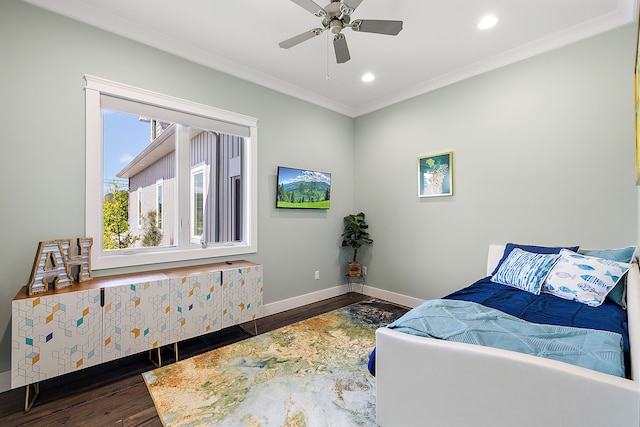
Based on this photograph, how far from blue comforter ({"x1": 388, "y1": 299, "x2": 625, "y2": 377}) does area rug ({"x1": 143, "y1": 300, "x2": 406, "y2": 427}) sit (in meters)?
0.76

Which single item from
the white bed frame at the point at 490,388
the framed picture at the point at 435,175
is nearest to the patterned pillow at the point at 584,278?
the white bed frame at the point at 490,388

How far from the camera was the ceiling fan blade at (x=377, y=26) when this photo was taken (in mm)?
1982

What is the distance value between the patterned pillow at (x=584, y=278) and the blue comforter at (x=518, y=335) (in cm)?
86

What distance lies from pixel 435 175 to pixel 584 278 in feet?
6.10

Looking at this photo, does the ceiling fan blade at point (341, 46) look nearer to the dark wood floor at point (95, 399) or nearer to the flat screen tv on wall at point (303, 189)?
the flat screen tv on wall at point (303, 189)

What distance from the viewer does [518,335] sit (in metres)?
1.28

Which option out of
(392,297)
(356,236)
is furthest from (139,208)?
(392,297)

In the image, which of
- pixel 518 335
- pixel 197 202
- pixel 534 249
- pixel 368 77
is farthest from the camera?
pixel 368 77

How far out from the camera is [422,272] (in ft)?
12.2

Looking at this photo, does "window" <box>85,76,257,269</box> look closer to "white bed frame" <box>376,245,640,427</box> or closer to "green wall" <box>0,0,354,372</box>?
"green wall" <box>0,0,354,372</box>

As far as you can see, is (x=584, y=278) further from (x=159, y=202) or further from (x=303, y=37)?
(x=159, y=202)

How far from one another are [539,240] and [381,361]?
2321 millimetres

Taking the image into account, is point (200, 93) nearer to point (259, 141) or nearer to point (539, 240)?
point (259, 141)

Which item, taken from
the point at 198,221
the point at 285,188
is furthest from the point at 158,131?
the point at 285,188
